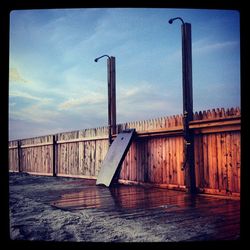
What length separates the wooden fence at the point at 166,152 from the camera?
20.9ft

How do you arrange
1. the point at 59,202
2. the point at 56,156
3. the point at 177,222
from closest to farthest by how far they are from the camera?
1. the point at 177,222
2. the point at 59,202
3. the point at 56,156

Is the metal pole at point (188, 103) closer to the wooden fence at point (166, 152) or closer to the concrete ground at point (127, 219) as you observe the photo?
the wooden fence at point (166, 152)

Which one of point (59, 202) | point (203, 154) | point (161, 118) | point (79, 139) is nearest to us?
point (59, 202)

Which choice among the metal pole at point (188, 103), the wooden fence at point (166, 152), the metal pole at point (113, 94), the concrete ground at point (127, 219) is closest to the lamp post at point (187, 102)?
the metal pole at point (188, 103)

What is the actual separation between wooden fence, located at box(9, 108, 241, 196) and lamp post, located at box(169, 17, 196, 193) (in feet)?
0.45

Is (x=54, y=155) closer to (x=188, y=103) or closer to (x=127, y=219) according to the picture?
(x=188, y=103)

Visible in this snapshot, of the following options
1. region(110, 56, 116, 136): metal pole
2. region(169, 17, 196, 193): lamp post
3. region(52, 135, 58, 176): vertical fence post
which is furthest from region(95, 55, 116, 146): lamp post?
region(52, 135, 58, 176): vertical fence post

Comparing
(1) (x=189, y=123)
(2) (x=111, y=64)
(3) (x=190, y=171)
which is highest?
(2) (x=111, y=64)

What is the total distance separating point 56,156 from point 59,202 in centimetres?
790

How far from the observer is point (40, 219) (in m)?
4.59

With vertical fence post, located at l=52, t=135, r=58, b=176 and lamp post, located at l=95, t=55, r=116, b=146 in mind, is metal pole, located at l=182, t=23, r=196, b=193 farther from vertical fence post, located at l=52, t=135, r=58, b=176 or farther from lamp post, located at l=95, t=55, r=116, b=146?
vertical fence post, located at l=52, t=135, r=58, b=176

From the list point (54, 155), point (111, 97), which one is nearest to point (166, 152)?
point (111, 97)
